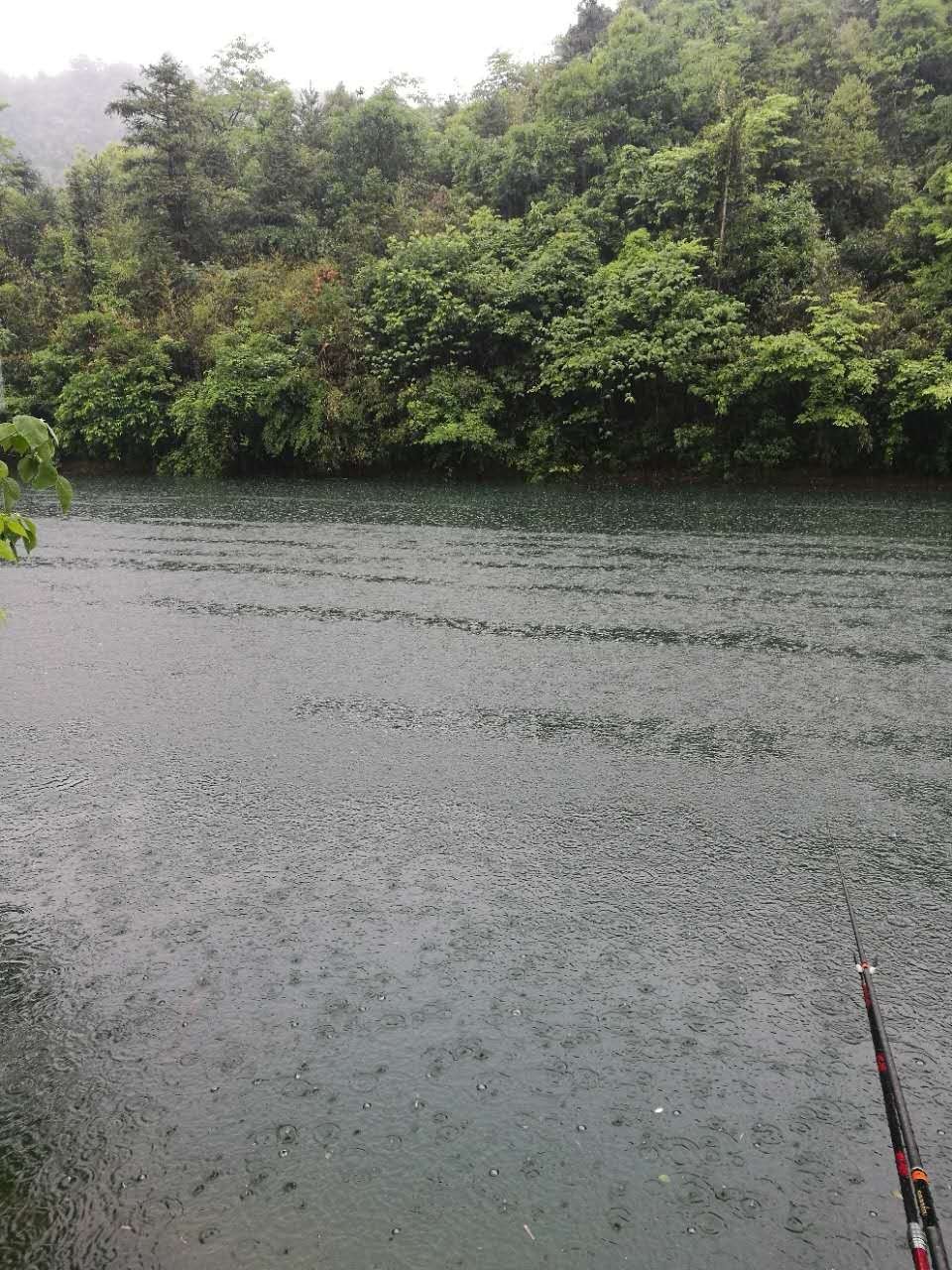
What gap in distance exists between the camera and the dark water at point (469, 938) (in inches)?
107

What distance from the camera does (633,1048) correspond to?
10.8 feet

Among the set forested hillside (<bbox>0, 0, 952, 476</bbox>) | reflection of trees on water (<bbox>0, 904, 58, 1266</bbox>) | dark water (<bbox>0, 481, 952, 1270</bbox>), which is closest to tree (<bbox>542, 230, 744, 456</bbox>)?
forested hillside (<bbox>0, 0, 952, 476</bbox>)

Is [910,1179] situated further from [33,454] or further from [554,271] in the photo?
[554,271]

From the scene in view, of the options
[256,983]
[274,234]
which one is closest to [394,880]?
[256,983]

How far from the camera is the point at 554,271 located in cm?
2045

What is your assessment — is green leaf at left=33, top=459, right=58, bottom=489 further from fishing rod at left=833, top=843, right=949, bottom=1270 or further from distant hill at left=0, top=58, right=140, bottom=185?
distant hill at left=0, top=58, right=140, bottom=185

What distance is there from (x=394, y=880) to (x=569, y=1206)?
76.1 inches

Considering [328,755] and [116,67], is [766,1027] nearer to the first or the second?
[328,755]

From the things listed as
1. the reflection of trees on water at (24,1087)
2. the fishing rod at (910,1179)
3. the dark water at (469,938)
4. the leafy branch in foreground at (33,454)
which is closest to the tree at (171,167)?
the dark water at (469,938)

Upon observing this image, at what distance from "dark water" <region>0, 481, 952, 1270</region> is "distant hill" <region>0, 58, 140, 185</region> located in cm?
7928

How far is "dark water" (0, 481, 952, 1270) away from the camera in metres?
2.71

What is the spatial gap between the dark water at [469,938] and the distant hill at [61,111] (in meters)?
79.3

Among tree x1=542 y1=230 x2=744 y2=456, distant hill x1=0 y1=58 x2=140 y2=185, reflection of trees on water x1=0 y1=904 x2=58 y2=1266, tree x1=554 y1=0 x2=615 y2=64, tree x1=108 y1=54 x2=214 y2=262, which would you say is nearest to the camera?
reflection of trees on water x1=0 y1=904 x2=58 y2=1266

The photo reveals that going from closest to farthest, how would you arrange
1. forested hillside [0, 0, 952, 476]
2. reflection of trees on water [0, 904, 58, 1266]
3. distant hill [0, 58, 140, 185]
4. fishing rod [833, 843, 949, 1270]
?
fishing rod [833, 843, 949, 1270], reflection of trees on water [0, 904, 58, 1266], forested hillside [0, 0, 952, 476], distant hill [0, 58, 140, 185]
